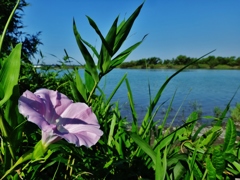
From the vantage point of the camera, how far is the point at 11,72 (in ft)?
1.36

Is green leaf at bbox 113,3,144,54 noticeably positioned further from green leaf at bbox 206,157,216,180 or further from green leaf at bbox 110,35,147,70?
green leaf at bbox 206,157,216,180

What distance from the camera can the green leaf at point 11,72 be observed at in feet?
1.34

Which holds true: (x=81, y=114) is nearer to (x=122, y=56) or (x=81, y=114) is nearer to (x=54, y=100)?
(x=54, y=100)

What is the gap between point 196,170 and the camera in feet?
1.67

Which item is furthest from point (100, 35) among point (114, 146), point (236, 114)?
point (236, 114)

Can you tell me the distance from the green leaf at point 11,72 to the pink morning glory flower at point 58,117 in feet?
0.07

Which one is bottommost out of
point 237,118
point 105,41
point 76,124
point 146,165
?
point 237,118

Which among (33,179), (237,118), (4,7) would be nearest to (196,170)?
(33,179)

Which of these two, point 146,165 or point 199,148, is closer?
point 199,148

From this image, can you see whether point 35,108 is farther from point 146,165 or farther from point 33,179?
point 146,165

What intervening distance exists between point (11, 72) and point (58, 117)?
0.11 metres

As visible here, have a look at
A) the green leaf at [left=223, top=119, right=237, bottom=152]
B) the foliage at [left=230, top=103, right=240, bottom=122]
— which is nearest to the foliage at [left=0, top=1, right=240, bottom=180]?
the green leaf at [left=223, top=119, right=237, bottom=152]

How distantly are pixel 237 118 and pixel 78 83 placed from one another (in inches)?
273

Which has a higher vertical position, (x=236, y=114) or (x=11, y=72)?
(x=11, y=72)
